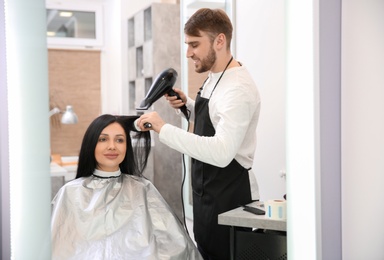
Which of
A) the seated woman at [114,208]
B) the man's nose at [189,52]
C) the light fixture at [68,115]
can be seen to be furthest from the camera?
the man's nose at [189,52]

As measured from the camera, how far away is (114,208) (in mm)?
1996

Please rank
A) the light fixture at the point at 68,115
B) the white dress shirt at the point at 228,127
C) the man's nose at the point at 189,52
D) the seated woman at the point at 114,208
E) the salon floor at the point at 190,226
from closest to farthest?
1. the light fixture at the point at 68,115
2. the white dress shirt at the point at 228,127
3. the seated woman at the point at 114,208
4. the man's nose at the point at 189,52
5. the salon floor at the point at 190,226

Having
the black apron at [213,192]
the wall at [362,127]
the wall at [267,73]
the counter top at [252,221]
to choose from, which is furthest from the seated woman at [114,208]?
the wall at [362,127]

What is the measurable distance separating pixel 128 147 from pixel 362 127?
3.19 ft

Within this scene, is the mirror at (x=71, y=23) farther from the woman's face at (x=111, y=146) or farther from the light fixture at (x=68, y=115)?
the woman's face at (x=111, y=146)

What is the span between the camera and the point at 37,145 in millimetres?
1368

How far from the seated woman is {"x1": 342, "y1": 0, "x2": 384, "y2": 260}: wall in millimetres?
642

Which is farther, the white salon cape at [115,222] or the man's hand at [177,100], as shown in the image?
the man's hand at [177,100]

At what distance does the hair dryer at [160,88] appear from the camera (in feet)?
6.28

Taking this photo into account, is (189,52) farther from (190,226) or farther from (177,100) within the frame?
(190,226)

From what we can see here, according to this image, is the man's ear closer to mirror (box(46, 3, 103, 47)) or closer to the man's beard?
the man's beard

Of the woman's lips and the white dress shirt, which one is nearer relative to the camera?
the white dress shirt

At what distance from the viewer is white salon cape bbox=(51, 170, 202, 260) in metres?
1.81

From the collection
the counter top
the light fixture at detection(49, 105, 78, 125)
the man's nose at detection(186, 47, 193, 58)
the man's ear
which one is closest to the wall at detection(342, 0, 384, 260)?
the counter top
